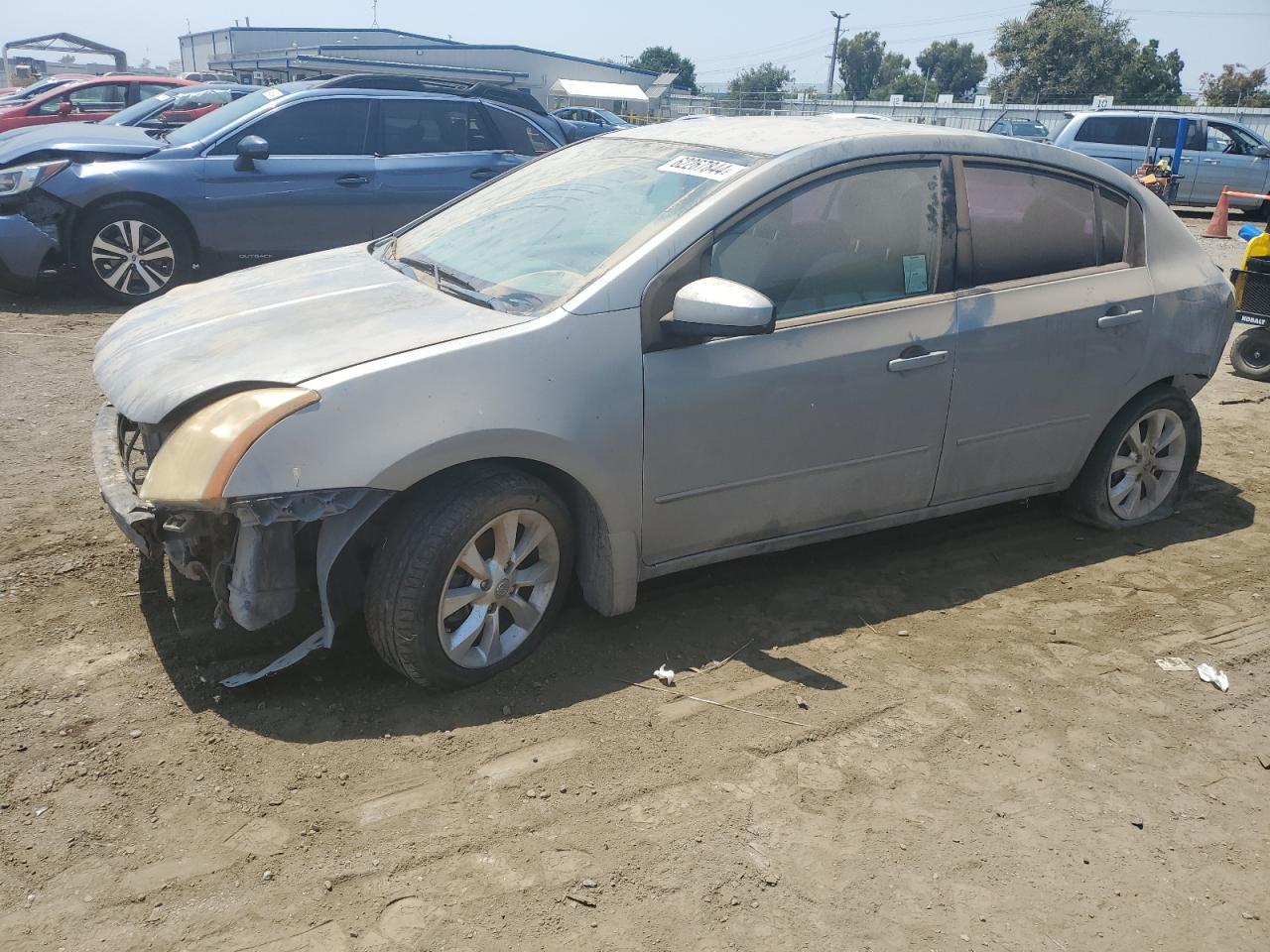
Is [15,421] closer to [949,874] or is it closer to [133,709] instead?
[133,709]

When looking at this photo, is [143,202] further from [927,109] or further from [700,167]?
[927,109]

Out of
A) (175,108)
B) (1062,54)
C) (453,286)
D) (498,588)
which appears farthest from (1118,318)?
(1062,54)

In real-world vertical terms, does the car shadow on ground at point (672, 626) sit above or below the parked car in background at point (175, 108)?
below

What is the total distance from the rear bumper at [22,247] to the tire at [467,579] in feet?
21.2

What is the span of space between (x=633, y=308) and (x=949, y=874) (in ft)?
6.12

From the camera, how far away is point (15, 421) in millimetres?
5512

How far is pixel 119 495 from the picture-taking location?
3154 mm

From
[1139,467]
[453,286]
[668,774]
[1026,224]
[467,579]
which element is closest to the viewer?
[668,774]

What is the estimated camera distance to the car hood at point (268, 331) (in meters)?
3.10

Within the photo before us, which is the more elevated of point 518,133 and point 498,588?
point 518,133

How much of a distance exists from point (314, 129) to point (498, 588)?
22.6 feet

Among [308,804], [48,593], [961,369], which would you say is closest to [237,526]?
[308,804]

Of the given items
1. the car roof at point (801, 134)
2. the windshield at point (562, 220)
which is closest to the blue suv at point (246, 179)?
the windshield at point (562, 220)

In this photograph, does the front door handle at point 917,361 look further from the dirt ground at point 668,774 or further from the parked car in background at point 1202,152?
the parked car in background at point 1202,152
